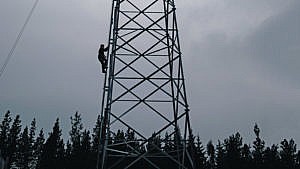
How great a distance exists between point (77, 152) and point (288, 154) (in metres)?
31.3

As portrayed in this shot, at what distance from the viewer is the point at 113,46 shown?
36.9ft

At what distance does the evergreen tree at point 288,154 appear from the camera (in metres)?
53.9

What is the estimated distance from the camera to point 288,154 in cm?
5825

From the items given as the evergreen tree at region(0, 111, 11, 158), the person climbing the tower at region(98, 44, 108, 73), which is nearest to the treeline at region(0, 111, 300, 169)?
the evergreen tree at region(0, 111, 11, 158)

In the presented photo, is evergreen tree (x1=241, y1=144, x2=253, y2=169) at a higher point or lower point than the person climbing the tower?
higher

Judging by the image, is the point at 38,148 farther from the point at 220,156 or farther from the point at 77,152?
the point at 220,156

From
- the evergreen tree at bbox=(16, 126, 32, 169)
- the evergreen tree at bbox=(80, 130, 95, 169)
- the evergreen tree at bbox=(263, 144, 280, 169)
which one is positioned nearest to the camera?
the evergreen tree at bbox=(80, 130, 95, 169)

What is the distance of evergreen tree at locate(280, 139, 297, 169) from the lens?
177ft

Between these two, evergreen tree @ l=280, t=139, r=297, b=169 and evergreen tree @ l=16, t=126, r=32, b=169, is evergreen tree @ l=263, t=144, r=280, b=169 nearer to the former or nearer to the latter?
evergreen tree @ l=280, t=139, r=297, b=169

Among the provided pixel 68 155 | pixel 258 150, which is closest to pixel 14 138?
pixel 68 155

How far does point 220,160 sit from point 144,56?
Answer: 162 ft

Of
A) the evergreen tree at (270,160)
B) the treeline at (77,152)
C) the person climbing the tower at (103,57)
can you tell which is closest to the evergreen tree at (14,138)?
the treeline at (77,152)

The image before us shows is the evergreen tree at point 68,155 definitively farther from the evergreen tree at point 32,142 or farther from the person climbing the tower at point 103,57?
the person climbing the tower at point 103,57

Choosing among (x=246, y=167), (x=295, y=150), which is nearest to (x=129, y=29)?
(x=246, y=167)
